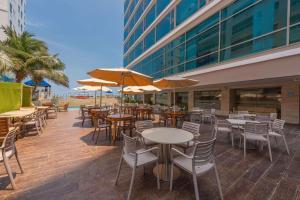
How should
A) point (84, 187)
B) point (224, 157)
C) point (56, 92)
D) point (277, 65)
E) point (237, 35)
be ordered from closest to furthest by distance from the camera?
point (84, 187), point (224, 157), point (277, 65), point (237, 35), point (56, 92)

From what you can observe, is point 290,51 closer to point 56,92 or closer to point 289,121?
point 289,121

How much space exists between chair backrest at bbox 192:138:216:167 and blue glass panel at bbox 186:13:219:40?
982cm

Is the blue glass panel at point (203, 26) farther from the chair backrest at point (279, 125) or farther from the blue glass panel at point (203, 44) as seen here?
the chair backrest at point (279, 125)

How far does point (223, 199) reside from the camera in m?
2.36

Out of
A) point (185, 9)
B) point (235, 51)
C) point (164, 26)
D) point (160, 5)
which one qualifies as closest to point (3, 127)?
point (235, 51)

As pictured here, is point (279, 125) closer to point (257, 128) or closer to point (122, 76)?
point (257, 128)

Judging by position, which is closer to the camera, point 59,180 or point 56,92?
point 59,180

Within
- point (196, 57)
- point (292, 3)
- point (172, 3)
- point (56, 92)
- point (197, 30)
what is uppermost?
point (172, 3)

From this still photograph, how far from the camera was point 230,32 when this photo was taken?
8.70m

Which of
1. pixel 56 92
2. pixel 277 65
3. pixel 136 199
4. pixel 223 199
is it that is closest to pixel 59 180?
pixel 136 199

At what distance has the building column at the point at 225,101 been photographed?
12.0 meters

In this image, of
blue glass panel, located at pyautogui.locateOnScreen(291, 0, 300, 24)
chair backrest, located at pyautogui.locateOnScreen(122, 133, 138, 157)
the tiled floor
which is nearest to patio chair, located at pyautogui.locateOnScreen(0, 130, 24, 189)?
the tiled floor

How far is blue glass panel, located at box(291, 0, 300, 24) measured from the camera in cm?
599

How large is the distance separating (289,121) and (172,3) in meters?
13.6
